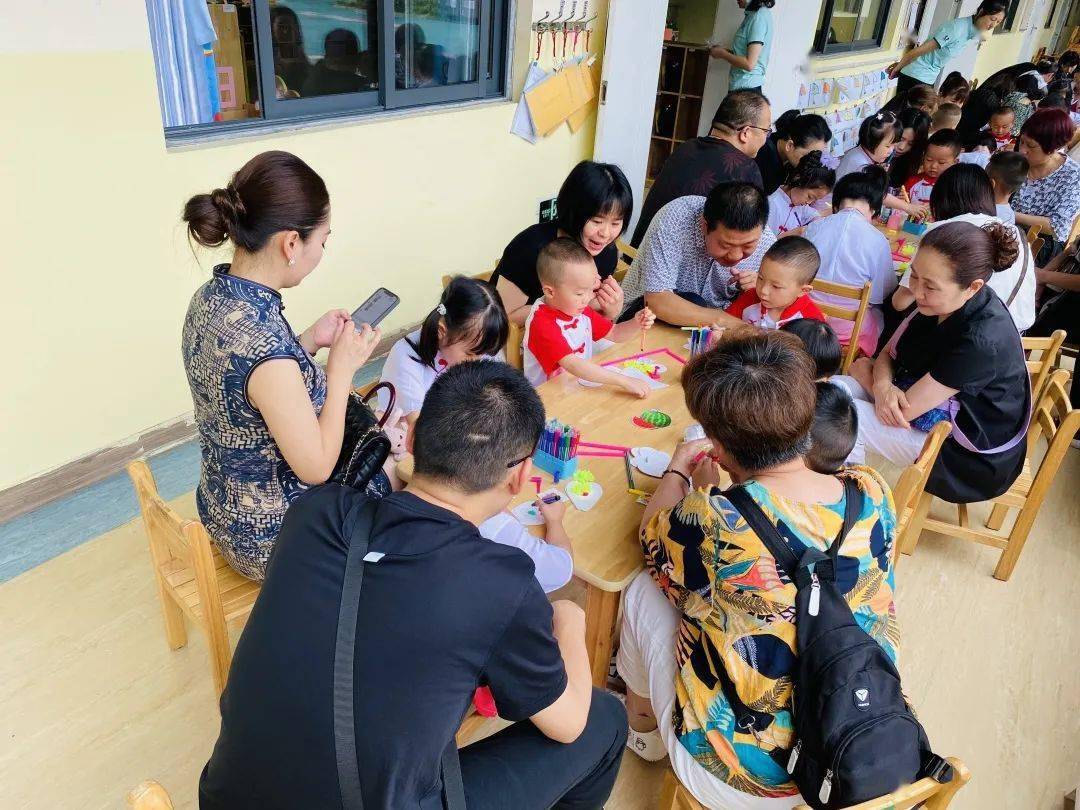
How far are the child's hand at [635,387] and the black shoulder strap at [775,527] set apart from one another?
807 mm

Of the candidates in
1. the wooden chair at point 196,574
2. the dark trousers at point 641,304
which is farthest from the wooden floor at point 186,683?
the dark trousers at point 641,304

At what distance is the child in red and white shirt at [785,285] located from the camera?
2.49 m

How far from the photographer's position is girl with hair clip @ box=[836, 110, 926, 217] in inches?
163

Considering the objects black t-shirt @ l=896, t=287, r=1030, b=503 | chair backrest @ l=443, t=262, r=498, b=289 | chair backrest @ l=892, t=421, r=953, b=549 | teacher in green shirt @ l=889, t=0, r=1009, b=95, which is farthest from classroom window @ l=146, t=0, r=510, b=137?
teacher in green shirt @ l=889, t=0, r=1009, b=95

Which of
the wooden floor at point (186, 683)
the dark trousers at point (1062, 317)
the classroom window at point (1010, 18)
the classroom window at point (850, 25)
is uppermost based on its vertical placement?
the classroom window at point (1010, 18)

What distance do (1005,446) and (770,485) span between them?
4.87 feet

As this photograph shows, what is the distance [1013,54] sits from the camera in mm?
11562

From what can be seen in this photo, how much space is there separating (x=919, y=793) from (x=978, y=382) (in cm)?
158

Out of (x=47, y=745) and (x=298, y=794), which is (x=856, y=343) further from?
(x=47, y=745)

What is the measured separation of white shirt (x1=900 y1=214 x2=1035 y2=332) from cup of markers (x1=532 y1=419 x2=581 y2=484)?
Answer: 1.74 meters

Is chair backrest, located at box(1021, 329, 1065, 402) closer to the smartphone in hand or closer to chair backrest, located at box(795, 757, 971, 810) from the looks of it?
chair backrest, located at box(795, 757, 971, 810)

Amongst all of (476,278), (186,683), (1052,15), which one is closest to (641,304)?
(476,278)

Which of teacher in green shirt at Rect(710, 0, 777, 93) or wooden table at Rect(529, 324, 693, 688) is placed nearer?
wooden table at Rect(529, 324, 693, 688)

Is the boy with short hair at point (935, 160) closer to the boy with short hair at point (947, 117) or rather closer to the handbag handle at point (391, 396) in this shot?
the boy with short hair at point (947, 117)
